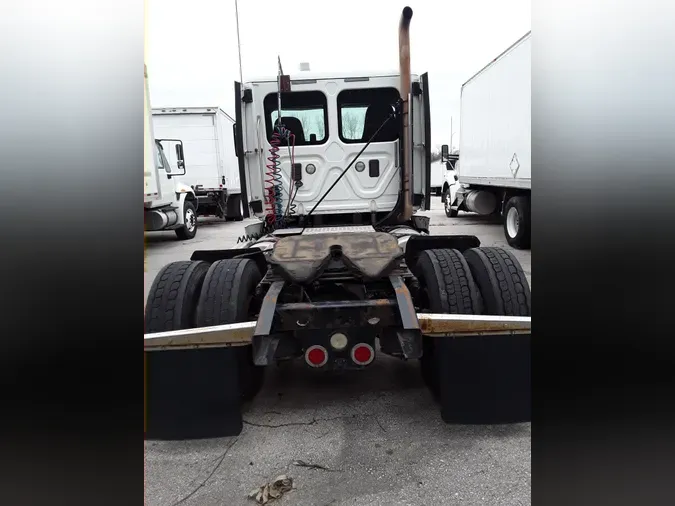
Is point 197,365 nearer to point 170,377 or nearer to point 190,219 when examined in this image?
point 170,377

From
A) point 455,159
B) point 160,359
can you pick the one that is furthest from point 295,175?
point 455,159

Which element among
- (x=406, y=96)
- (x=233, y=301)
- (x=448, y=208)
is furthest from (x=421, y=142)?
(x=448, y=208)

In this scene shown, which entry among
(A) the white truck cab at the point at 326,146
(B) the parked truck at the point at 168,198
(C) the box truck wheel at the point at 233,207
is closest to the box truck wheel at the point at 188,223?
(B) the parked truck at the point at 168,198

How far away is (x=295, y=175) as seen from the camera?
4984 millimetres

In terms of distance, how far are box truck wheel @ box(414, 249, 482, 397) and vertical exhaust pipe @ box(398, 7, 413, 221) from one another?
6.11ft

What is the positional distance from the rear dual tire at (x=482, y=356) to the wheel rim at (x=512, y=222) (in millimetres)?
7487

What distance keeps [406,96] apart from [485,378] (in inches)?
121

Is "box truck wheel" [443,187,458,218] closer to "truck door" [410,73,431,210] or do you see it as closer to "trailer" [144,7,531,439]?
"truck door" [410,73,431,210]

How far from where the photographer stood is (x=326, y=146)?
497 centimetres

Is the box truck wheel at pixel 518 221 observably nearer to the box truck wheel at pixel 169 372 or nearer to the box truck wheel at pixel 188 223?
the box truck wheel at pixel 169 372

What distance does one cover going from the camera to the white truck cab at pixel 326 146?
480 cm
